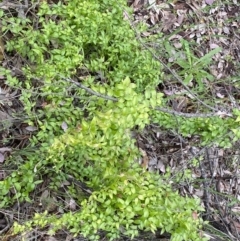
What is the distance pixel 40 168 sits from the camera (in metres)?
2.42

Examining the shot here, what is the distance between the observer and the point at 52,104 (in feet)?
8.18

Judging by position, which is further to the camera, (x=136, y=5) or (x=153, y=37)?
(x=136, y=5)

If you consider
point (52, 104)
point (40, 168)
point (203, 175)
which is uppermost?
point (52, 104)

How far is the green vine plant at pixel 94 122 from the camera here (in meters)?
2.00

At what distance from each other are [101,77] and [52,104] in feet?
1.29

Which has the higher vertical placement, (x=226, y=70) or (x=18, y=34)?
(x=18, y=34)

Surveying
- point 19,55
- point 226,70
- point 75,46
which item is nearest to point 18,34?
point 19,55

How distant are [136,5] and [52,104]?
114cm

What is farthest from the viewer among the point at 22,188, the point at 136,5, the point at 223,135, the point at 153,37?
the point at 136,5

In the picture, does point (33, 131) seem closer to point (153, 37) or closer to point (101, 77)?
point (101, 77)

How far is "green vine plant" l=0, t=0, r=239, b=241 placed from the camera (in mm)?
2003

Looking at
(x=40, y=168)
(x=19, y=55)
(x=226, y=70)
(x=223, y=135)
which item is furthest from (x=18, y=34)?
(x=226, y=70)

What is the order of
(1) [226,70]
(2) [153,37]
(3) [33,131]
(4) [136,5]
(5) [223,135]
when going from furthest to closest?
(1) [226,70] < (4) [136,5] < (2) [153,37] < (3) [33,131] < (5) [223,135]

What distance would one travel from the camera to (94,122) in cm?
190
